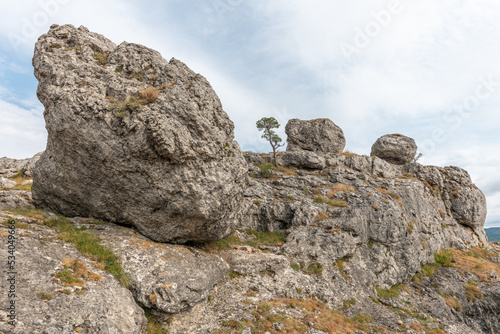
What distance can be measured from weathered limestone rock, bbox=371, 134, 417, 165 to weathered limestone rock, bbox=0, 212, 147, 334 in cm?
5728

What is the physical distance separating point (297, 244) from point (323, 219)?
17.1 feet

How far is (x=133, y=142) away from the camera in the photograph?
1591 cm

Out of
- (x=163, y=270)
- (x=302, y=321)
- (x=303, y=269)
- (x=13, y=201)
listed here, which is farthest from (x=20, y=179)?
(x=302, y=321)

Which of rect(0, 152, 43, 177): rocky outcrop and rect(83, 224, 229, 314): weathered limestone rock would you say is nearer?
rect(83, 224, 229, 314): weathered limestone rock

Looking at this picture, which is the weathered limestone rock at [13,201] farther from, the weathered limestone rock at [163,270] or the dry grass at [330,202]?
the dry grass at [330,202]

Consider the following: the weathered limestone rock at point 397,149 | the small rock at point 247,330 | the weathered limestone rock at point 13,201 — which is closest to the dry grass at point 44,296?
the small rock at point 247,330

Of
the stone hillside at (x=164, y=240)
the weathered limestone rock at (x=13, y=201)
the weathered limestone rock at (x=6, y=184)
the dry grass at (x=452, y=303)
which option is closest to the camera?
the stone hillside at (x=164, y=240)

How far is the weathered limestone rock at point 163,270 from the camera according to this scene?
14.2m

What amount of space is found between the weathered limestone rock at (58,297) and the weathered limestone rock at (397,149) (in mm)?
57276

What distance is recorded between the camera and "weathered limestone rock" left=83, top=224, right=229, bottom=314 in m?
14.2

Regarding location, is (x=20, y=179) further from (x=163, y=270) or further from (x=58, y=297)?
(x=58, y=297)

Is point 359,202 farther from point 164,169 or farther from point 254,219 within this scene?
point 164,169

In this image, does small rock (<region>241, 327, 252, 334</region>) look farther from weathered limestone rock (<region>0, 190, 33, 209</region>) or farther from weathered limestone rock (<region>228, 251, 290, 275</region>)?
weathered limestone rock (<region>0, 190, 33, 209</region>)

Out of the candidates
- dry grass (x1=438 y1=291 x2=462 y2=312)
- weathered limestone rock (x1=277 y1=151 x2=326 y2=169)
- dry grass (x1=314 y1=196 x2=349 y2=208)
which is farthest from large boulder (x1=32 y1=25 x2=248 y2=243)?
weathered limestone rock (x1=277 y1=151 x2=326 y2=169)
